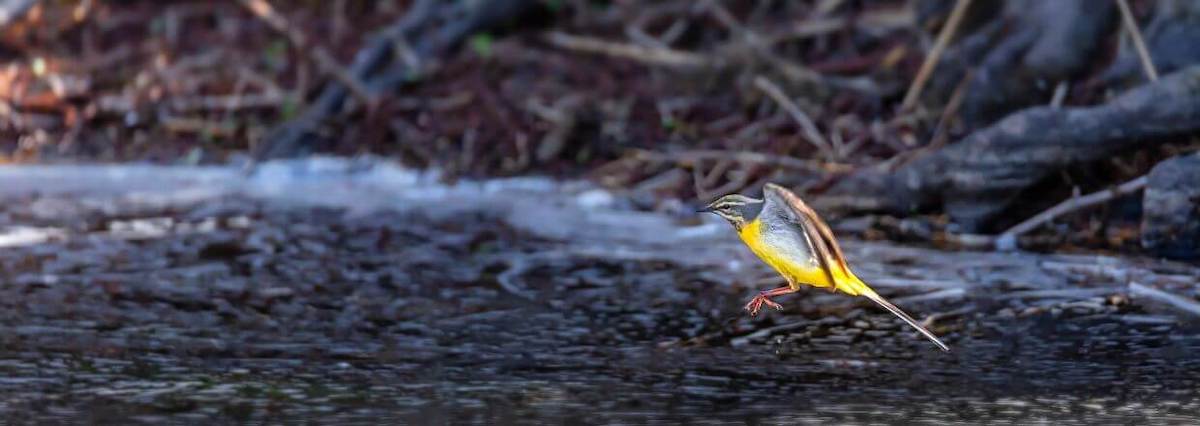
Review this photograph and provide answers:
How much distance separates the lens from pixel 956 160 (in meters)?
6.71

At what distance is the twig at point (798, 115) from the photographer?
26.6 ft

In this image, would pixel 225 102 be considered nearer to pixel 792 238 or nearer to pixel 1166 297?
pixel 1166 297

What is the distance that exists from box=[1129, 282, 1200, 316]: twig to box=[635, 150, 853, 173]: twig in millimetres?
2376

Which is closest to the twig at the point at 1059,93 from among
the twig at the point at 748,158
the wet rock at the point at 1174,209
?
the twig at the point at 748,158

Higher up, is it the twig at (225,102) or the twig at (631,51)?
the twig at (631,51)

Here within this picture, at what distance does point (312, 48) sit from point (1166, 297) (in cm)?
781

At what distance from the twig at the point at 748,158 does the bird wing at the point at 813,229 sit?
3.52 metres

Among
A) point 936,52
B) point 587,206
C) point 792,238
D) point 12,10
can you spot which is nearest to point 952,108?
point 936,52

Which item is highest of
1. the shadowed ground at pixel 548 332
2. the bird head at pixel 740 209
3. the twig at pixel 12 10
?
the twig at pixel 12 10

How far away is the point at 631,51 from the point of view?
34.8 ft

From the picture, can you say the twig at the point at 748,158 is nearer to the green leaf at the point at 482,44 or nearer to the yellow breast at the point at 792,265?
the green leaf at the point at 482,44

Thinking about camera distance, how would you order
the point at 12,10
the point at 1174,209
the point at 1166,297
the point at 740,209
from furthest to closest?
the point at 12,10, the point at 1174,209, the point at 1166,297, the point at 740,209

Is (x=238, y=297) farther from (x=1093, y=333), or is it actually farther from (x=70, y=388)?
(x=1093, y=333)

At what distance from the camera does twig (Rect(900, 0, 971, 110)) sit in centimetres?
816
